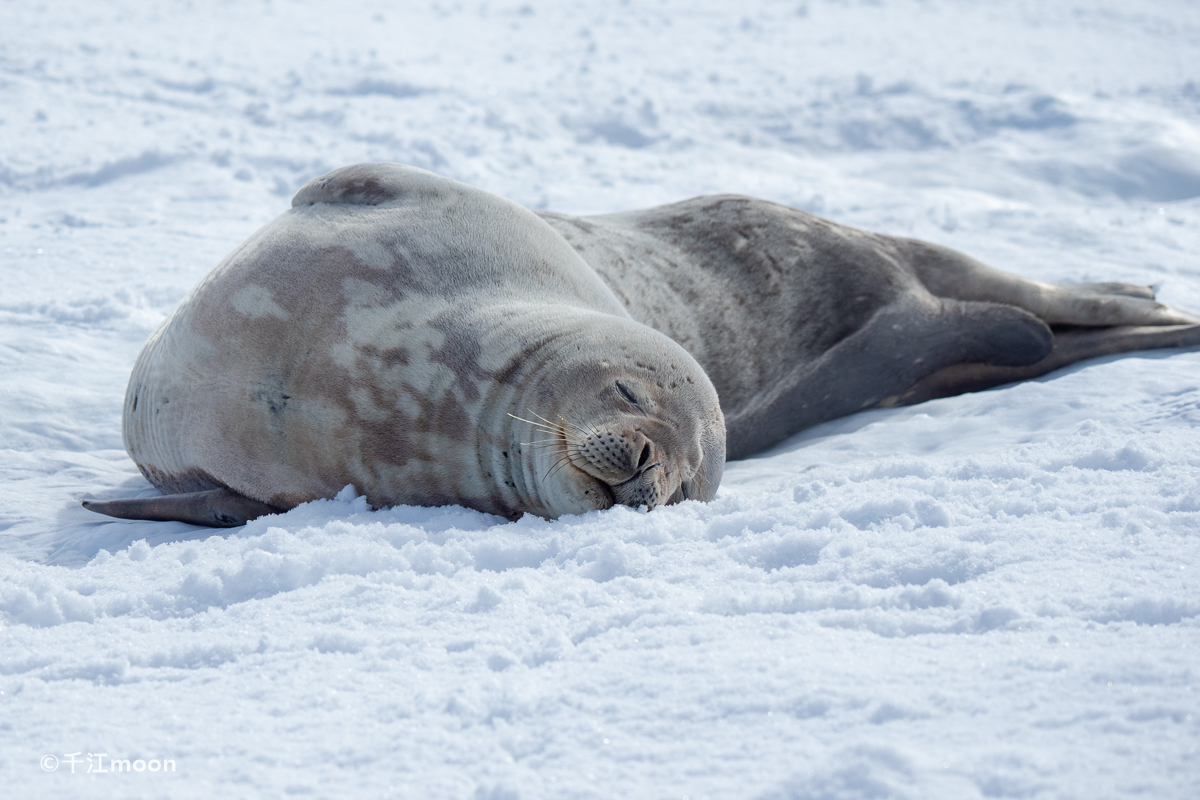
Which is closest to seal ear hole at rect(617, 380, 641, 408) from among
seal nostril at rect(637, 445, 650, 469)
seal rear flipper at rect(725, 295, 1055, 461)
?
seal nostril at rect(637, 445, 650, 469)

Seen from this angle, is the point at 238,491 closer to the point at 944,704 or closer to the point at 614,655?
the point at 614,655

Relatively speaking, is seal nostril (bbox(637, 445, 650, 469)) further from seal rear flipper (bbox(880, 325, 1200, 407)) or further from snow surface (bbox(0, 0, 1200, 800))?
seal rear flipper (bbox(880, 325, 1200, 407))

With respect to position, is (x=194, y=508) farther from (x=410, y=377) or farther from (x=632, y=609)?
(x=632, y=609)

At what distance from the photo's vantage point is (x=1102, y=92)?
29.6ft

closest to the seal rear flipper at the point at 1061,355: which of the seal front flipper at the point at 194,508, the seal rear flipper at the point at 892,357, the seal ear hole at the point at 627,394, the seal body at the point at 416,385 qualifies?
the seal rear flipper at the point at 892,357

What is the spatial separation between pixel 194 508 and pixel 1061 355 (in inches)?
116

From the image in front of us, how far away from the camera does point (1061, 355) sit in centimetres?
405

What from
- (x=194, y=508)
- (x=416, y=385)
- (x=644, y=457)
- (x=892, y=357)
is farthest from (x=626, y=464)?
(x=892, y=357)

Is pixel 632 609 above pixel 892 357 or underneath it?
above

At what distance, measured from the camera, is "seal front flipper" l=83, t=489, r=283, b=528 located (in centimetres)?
270

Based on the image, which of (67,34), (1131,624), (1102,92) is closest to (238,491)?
(1131,624)

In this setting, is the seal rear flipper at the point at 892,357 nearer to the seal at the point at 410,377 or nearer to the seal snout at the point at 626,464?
the seal at the point at 410,377

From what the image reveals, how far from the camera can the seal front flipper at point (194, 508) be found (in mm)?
2695

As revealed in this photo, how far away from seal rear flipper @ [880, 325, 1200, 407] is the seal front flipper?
2269mm
